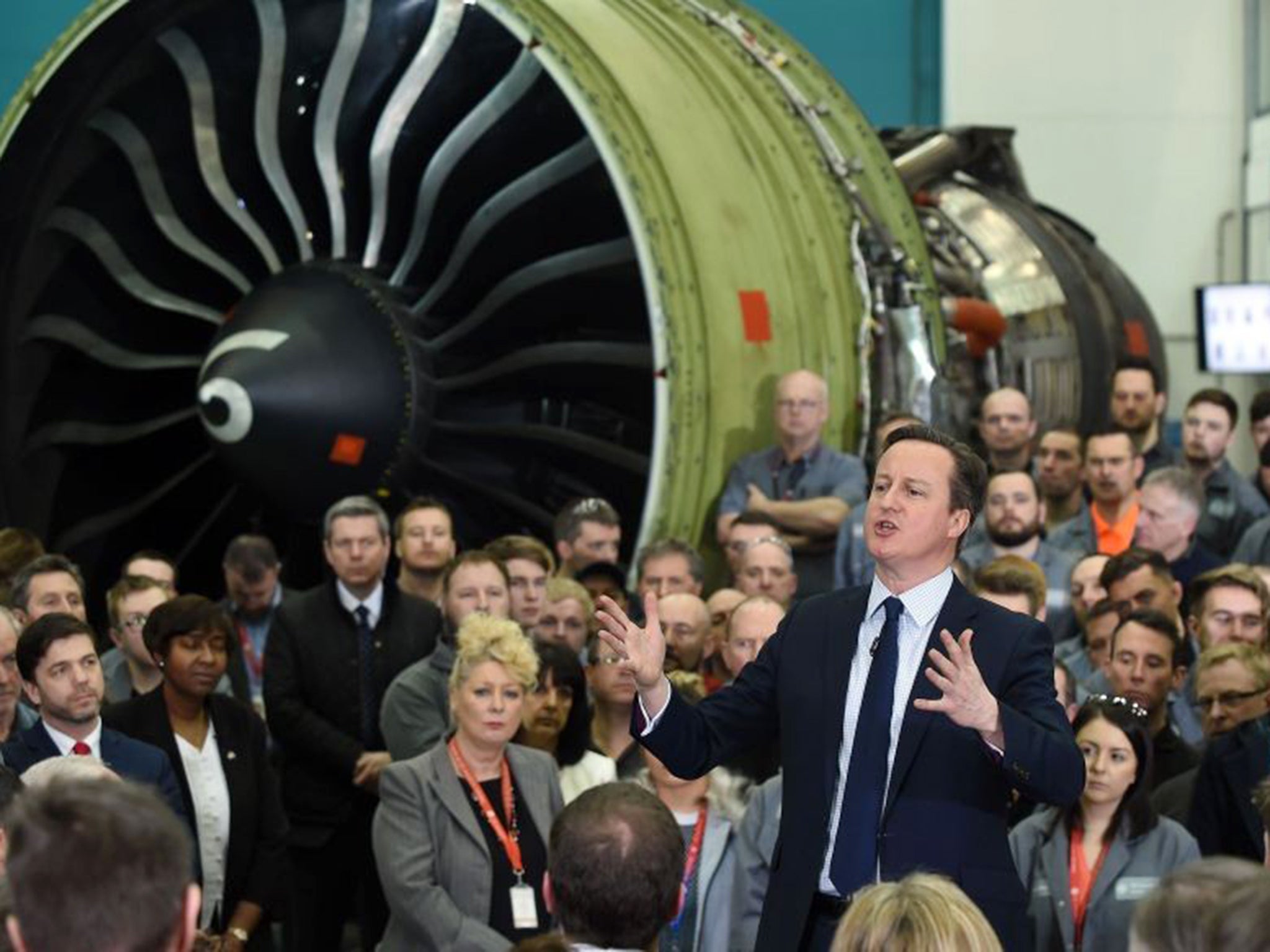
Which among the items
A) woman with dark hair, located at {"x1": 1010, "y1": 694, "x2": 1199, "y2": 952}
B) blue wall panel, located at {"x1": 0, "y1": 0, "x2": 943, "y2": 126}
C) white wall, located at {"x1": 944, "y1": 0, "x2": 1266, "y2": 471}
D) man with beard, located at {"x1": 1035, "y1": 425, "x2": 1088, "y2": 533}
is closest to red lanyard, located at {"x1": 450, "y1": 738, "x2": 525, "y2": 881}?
woman with dark hair, located at {"x1": 1010, "y1": 694, "x2": 1199, "y2": 952}

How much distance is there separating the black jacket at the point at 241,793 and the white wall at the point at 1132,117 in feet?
33.0

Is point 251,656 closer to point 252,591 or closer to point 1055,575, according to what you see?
point 252,591

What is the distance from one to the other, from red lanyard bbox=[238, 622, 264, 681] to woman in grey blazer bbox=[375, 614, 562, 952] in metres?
2.50

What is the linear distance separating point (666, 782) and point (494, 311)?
10.4 feet

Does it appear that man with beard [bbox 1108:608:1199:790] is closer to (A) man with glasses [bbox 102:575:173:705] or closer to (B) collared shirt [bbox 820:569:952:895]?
(B) collared shirt [bbox 820:569:952:895]

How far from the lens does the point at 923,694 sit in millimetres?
4203

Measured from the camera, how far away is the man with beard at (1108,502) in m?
8.49

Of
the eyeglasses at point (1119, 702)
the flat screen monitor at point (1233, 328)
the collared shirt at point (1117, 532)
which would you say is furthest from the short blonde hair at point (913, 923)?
the flat screen monitor at point (1233, 328)

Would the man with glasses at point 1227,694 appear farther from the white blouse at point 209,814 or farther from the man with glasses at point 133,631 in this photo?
the man with glasses at point 133,631

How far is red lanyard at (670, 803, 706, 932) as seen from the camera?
5.61m

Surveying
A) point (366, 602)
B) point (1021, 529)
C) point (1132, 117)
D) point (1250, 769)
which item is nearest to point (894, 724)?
point (1250, 769)

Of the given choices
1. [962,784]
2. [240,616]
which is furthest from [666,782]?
[240,616]

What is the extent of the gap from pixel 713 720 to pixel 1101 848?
5.11 ft

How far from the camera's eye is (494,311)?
28.3ft
